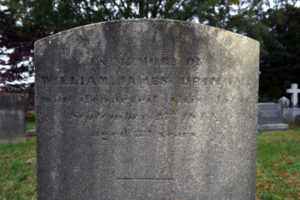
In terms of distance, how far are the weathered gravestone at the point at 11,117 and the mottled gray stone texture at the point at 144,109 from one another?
19.6 feet

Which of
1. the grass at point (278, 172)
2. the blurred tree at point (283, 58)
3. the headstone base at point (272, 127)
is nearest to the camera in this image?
the grass at point (278, 172)

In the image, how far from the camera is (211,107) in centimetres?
206

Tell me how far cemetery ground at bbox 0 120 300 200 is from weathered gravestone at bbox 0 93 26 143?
0.99 metres

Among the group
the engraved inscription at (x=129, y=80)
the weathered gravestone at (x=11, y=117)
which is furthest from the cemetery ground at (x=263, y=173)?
the engraved inscription at (x=129, y=80)

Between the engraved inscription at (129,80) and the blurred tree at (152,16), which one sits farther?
the blurred tree at (152,16)

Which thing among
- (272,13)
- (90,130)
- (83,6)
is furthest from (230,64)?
(272,13)

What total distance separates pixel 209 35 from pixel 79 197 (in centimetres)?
187

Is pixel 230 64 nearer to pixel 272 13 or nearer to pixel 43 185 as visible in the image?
pixel 43 185

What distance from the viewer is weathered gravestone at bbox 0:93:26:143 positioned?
23.5 feet

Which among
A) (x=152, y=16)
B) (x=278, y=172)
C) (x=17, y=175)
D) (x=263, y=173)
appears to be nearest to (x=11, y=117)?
(x=17, y=175)

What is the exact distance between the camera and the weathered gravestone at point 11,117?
717 centimetres

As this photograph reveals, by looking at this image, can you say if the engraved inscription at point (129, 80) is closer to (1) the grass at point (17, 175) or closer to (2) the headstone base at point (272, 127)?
(1) the grass at point (17, 175)

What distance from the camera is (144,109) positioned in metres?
2.06

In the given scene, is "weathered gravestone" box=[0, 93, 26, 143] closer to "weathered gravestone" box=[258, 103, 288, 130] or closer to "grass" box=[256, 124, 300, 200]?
"grass" box=[256, 124, 300, 200]
